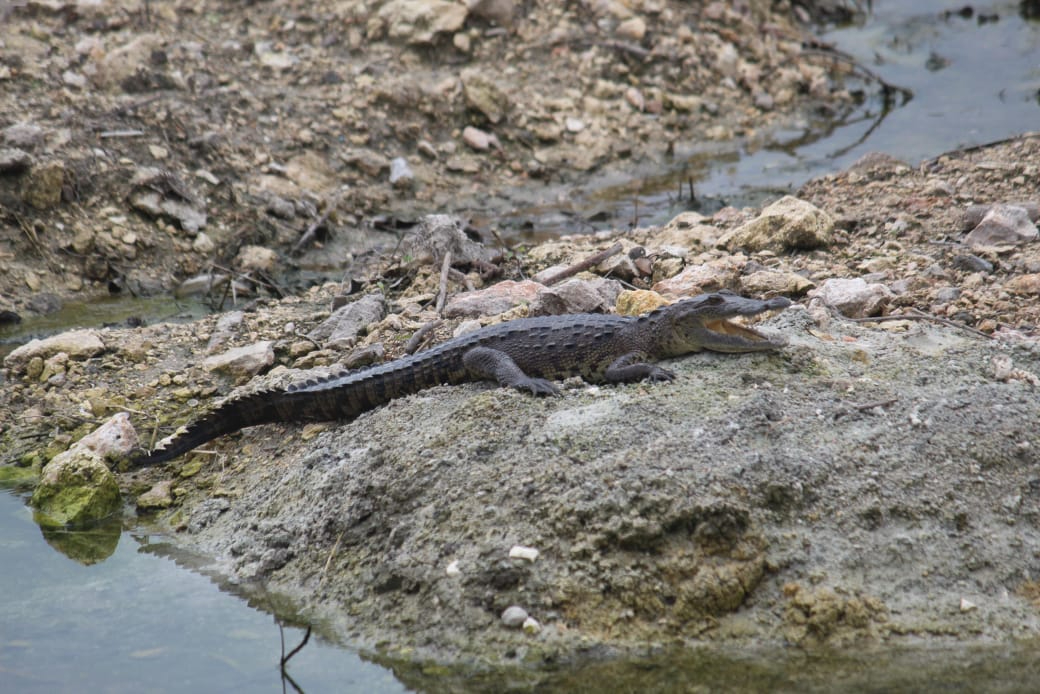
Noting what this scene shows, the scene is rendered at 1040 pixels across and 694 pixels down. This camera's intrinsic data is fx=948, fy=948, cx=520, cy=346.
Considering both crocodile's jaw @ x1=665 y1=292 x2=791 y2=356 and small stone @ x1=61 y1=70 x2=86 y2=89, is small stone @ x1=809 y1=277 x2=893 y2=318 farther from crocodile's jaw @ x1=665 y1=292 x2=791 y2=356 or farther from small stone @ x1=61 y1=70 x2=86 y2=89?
small stone @ x1=61 y1=70 x2=86 y2=89

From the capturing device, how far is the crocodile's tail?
15.6 feet

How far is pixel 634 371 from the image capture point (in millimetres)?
4324

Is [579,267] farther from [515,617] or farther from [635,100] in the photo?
[635,100]

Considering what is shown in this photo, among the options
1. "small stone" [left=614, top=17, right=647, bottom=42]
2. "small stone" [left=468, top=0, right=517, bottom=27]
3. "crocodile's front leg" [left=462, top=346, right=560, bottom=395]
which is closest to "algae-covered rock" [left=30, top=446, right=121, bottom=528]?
"crocodile's front leg" [left=462, top=346, right=560, bottom=395]

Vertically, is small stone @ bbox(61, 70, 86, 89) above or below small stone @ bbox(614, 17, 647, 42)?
above

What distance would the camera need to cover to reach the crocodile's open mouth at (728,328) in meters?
4.25

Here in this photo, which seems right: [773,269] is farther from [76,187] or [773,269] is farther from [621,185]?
[76,187]

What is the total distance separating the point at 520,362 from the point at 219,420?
5.15ft

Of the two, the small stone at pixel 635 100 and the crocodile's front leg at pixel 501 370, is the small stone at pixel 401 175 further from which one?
the crocodile's front leg at pixel 501 370

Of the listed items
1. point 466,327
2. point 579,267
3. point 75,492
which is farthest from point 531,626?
point 579,267

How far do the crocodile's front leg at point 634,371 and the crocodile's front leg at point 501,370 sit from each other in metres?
0.29

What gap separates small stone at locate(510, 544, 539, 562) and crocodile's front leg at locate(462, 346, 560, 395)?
106 centimetres

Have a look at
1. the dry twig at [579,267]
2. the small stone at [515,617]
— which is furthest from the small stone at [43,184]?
the small stone at [515,617]

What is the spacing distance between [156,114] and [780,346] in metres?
6.63
